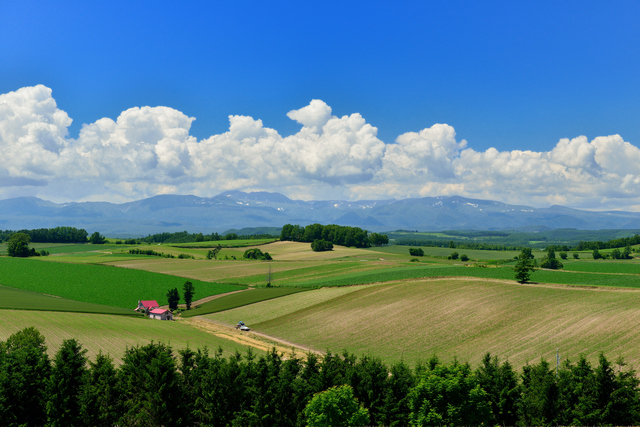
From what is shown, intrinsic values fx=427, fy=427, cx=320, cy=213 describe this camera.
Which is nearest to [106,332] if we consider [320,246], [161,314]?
[161,314]

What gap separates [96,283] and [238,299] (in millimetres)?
34922

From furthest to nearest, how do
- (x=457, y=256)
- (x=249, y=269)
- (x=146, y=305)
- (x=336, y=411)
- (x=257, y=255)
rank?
(x=257, y=255) → (x=457, y=256) → (x=249, y=269) → (x=146, y=305) → (x=336, y=411)

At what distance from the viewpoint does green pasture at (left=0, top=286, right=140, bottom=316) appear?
66688mm

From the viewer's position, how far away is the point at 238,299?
8781cm

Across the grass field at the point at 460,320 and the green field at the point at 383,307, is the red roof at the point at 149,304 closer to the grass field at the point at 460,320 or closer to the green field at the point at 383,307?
the green field at the point at 383,307

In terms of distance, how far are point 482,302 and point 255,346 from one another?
35.1 m

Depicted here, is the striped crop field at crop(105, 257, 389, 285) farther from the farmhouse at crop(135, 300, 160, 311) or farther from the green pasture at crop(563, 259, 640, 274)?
the green pasture at crop(563, 259, 640, 274)

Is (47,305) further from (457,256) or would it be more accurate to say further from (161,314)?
(457,256)

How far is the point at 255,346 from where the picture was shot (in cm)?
5619

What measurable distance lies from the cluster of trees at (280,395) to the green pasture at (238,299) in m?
48.4

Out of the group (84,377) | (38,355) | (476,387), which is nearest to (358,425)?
(476,387)

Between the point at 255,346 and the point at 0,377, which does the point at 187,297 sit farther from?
the point at 0,377

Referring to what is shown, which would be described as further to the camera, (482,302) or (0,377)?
(482,302)

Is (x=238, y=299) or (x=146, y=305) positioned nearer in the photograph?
(x=146, y=305)
